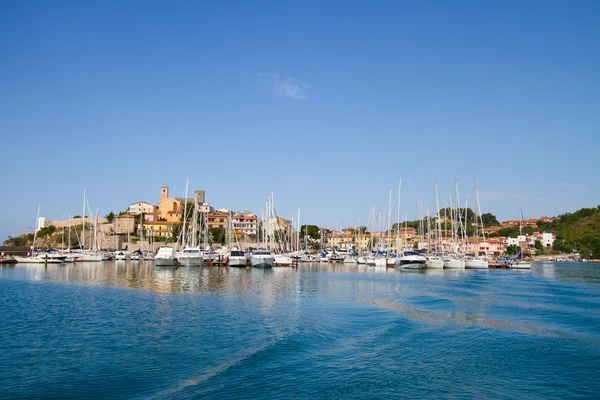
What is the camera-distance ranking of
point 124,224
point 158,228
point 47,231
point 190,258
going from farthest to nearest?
point 47,231
point 158,228
point 124,224
point 190,258

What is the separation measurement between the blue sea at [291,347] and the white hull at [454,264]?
Answer: 35.7 meters

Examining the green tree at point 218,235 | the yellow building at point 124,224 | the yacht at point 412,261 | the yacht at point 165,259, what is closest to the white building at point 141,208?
the yellow building at point 124,224

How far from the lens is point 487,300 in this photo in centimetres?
3133

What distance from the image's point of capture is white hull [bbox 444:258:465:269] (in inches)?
2596

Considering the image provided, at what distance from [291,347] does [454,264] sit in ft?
176

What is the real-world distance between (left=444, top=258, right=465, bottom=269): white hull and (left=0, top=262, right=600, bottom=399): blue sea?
3567cm

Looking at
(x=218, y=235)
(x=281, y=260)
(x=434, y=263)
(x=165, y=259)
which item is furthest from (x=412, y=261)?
(x=218, y=235)

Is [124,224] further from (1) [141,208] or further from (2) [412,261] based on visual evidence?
(2) [412,261]

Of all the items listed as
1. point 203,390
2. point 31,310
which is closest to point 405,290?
point 31,310

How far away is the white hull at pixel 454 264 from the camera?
65.9 m

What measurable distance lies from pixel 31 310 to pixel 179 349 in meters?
11.3

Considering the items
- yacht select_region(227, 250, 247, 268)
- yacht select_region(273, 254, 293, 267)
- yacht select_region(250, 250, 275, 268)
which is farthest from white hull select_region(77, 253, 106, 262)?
yacht select_region(250, 250, 275, 268)

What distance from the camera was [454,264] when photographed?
65.9 metres

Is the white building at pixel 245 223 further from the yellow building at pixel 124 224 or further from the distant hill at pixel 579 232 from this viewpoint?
the distant hill at pixel 579 232
